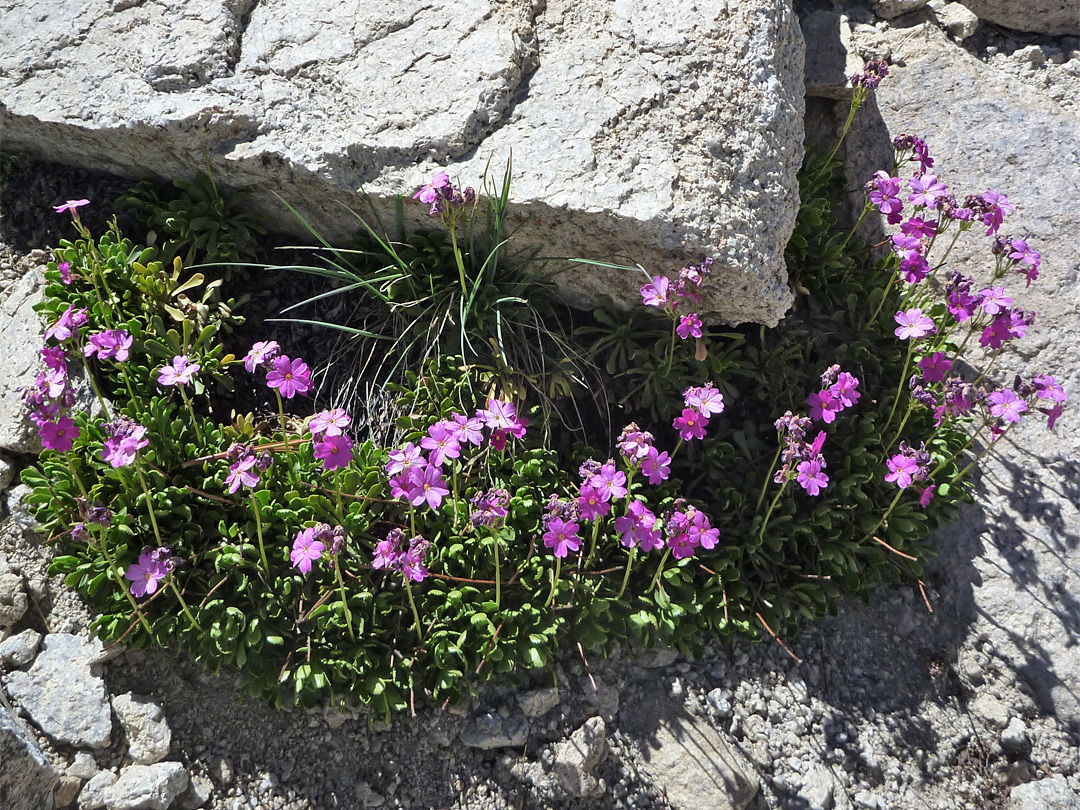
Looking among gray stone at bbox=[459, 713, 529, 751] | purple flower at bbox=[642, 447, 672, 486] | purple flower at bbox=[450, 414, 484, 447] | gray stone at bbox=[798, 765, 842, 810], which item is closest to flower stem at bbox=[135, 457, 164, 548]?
purple flower at bbox=[450, 414, 484, 447]

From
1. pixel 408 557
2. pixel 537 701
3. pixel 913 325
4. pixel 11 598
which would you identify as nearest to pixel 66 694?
pixel 11 598

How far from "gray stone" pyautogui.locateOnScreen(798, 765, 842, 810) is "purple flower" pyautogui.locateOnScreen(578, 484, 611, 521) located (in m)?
1.64

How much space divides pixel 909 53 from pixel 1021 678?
402cm

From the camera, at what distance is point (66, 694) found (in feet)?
12.7

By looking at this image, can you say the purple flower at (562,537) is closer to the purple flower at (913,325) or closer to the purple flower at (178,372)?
the purple flower at (178,372)

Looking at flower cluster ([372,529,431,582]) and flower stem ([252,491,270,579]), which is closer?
flower cluster ([372,529,431,582])

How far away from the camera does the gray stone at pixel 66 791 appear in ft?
11.9

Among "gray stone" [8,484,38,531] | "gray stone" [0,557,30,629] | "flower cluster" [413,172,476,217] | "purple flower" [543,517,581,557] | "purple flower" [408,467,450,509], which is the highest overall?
"flower cluster" [413,172,476,217]

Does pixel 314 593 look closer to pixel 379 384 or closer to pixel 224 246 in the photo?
pixel 379 384

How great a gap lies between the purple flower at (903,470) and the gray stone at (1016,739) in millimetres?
1319

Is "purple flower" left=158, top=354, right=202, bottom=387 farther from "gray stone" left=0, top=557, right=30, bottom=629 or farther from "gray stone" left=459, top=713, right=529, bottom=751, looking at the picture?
"gray stone" left=459, top=713, right=529, bottom=751

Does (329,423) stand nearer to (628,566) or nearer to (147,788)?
(628,566)

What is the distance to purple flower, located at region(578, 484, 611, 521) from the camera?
383cm

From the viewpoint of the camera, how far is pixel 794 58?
16.1 ft
